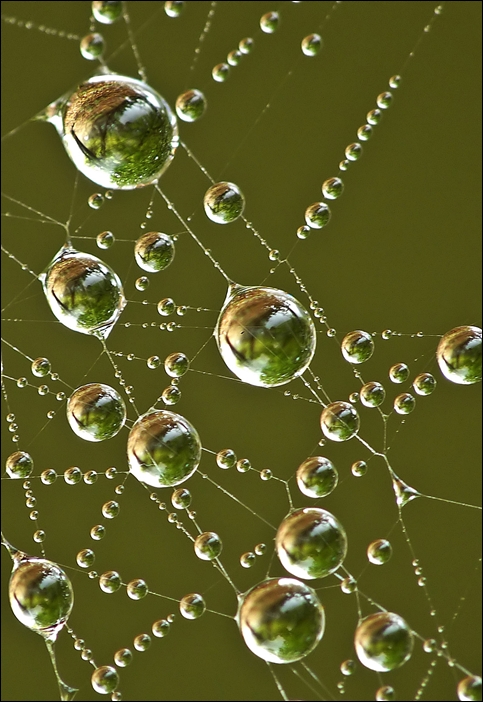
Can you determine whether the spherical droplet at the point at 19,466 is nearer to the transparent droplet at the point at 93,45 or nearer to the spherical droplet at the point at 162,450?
the spherical droplet at the point at 162,450

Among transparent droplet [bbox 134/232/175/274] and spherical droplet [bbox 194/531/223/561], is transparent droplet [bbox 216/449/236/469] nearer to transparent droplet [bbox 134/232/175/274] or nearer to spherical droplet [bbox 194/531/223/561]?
spherical droplet [bbox 194/531/223/561]

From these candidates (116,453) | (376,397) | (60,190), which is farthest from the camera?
(60,190)

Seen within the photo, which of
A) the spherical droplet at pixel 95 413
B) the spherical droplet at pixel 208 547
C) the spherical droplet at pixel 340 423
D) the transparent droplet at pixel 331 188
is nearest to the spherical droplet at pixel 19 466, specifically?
the spherical droplet at pixel 95 413

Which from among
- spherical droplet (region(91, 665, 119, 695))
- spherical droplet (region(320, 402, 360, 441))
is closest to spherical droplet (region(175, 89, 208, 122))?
spherical droplet (region(320, 402, 360, 441))

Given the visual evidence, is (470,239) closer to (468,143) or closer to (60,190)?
(468,143)

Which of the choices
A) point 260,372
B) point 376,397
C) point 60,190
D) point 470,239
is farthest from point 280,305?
point 470,239

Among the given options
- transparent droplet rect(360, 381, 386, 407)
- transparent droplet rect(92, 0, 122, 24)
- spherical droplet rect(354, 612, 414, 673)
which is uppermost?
transparent droplet rect(92, 0, 122, 24)
